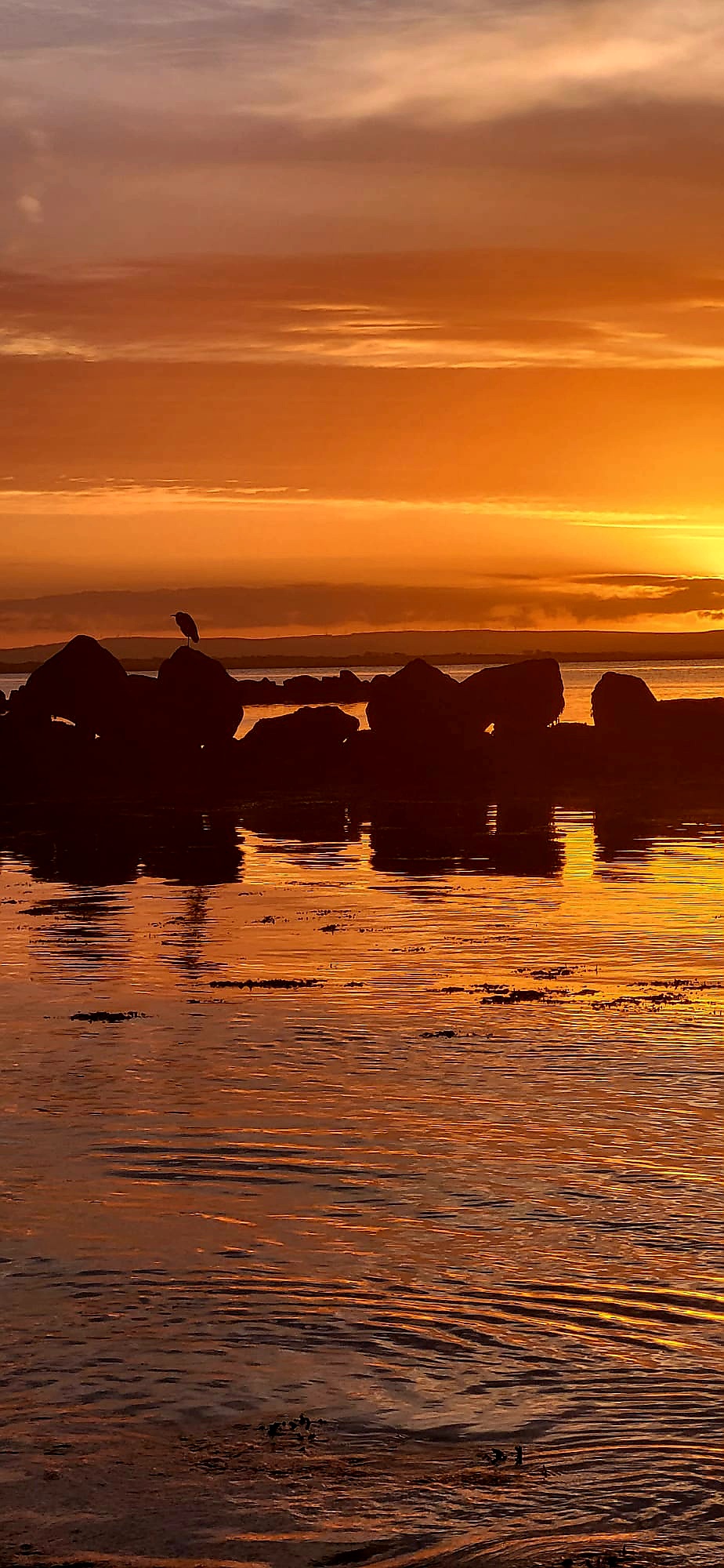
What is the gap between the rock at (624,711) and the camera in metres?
80.6

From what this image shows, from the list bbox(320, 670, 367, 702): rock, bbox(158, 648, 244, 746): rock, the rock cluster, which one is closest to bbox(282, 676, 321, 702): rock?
bbox(320, 670, 367, 702): rock

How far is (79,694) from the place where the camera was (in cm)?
8262

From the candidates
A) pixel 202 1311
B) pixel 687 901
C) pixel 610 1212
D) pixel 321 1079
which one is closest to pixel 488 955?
pixel 687 901

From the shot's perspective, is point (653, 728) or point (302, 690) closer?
point (653, 728)

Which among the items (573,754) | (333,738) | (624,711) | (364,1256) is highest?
(624,711)

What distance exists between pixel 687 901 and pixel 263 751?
44261mm

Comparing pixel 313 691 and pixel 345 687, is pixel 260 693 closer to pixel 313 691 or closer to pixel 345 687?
pixel 345 687

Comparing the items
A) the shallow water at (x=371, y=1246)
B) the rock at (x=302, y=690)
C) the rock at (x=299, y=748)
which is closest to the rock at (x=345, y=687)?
the rock at (x=302, y=690)

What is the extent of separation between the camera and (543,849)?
49094 millimetres

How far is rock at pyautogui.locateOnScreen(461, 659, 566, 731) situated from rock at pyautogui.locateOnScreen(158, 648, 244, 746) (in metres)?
11.2

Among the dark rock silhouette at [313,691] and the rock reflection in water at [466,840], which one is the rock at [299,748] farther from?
the dark rock silhouette at [313,691]

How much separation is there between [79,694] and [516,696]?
68.9 ft

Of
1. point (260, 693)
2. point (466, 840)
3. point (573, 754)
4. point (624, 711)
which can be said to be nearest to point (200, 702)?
point (573, 754)

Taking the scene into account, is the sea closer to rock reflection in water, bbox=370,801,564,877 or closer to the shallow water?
the shallow water
